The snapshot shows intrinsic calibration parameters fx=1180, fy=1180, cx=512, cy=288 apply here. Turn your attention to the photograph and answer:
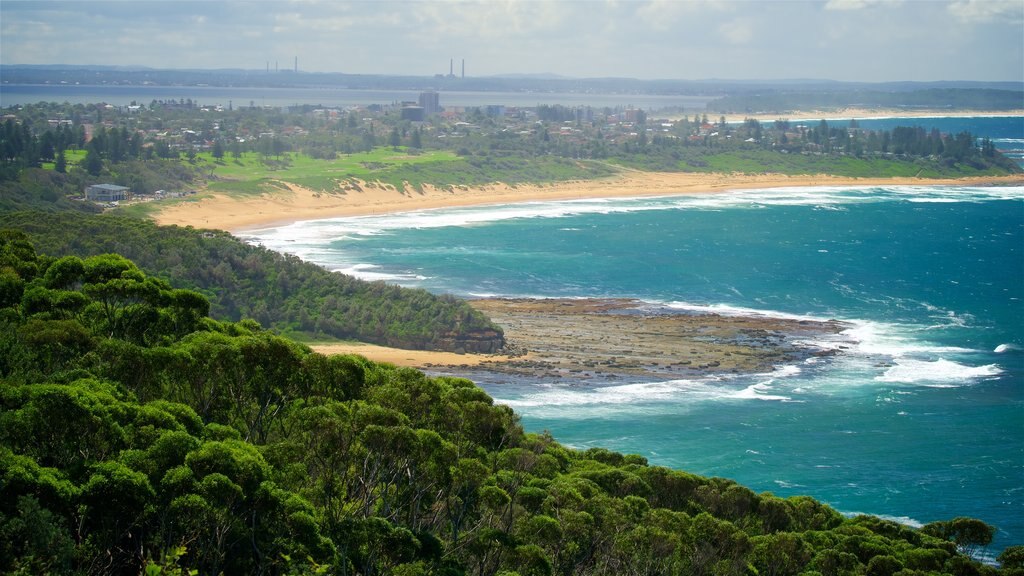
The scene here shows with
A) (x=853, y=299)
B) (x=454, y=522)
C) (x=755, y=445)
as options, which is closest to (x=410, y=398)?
(x=454, y=522)

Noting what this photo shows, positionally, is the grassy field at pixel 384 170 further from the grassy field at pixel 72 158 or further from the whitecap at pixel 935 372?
the whitecap at pixel 935 372

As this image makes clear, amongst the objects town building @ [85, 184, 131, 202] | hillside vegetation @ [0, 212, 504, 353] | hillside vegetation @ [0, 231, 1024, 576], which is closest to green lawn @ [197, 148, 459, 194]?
town building @ [85, 184, 131, 202]

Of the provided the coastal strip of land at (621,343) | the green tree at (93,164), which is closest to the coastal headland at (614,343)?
the coastal strip of land at (621,343)

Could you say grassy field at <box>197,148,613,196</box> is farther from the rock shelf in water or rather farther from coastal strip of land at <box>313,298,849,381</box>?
coastal strip of land at <box>313,298,849,381</box>

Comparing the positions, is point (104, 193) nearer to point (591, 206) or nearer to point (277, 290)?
point (277, 290)

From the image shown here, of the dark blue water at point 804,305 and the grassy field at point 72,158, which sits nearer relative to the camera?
the dark blue water at point 804,305

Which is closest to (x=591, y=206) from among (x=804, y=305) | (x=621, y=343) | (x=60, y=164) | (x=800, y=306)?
(x=60, y=164)
